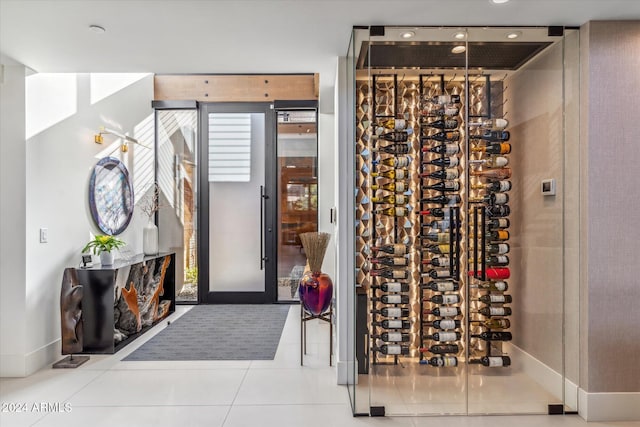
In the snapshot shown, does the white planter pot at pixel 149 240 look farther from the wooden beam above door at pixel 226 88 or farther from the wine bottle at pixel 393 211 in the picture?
the wine bottle at pixel 393 211

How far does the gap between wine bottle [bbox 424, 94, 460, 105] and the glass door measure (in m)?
3.13

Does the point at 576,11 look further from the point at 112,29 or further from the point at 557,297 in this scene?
the point at 112,29

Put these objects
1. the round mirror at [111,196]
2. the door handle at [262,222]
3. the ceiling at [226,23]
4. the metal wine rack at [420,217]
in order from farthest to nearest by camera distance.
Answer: the door handle at [262,222] < the round mirror at [111,196] < the metal wine rack at [420,217] < the ceiling at [226,23]

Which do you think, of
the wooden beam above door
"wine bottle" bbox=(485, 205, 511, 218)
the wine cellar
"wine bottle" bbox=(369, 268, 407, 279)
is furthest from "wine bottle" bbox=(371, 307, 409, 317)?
the wooden beam above door

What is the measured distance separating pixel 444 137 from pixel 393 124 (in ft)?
1.44

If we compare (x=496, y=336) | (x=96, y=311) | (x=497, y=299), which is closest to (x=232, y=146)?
(x=96, y=311)

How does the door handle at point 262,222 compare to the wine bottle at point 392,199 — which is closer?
the wine bottle at point 392,199

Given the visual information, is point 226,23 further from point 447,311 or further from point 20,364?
point 20,364

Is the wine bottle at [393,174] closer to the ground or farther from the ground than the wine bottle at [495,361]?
farther from the ground

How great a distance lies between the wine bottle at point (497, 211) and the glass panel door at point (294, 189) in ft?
10.5

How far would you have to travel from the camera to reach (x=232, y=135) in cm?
586

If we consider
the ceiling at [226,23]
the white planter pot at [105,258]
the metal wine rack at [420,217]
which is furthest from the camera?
the white planter pot at [105,258]

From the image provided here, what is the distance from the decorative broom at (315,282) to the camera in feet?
11.0

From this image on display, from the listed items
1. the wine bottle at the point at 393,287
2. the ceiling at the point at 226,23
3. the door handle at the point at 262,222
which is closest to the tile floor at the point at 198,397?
the wine bottle at the point at 393,287
